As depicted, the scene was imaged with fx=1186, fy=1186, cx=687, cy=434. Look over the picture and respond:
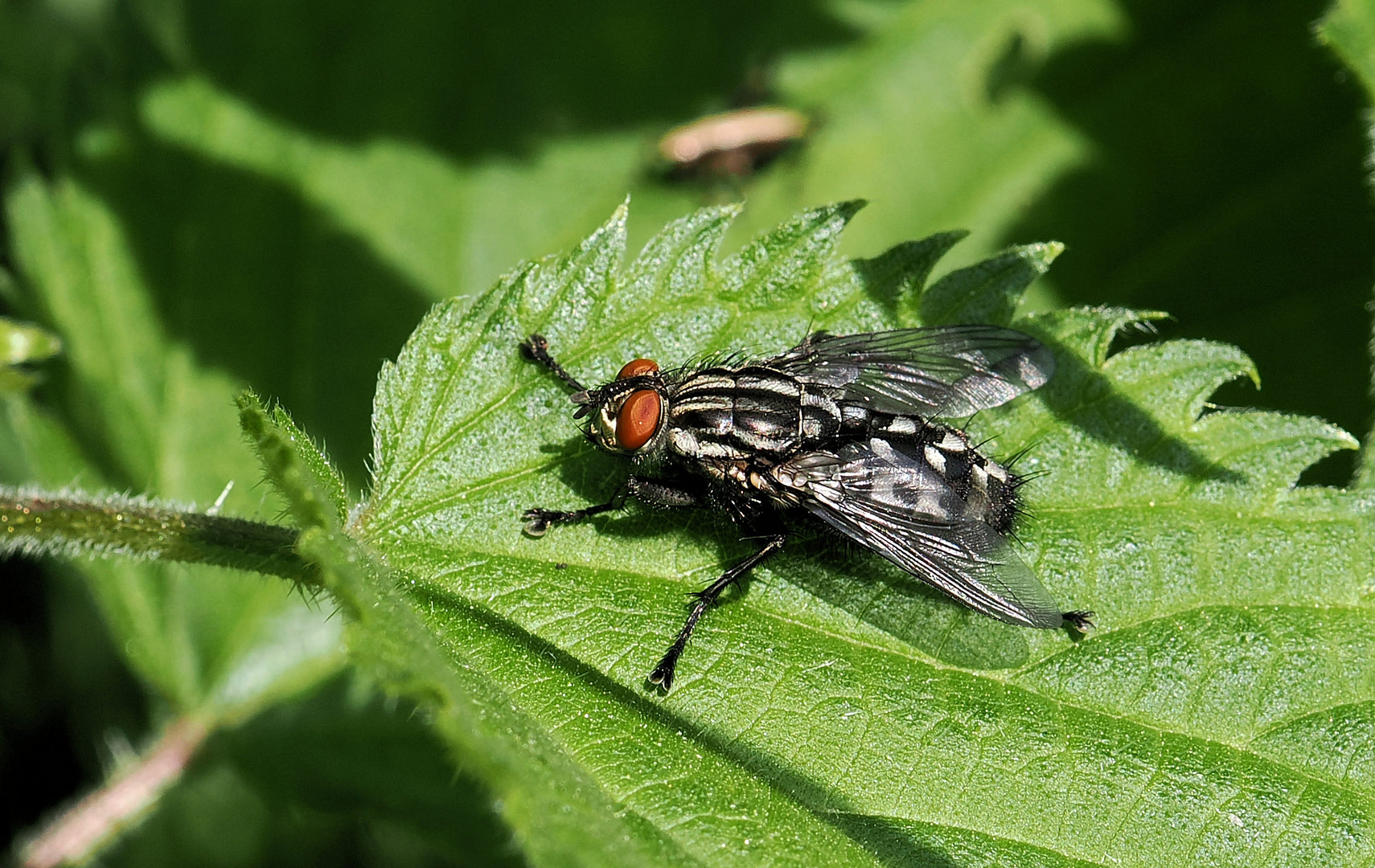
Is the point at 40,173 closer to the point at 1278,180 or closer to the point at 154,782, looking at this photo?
the point at 154,782

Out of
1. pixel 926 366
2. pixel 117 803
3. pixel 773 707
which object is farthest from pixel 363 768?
pixel 926 366

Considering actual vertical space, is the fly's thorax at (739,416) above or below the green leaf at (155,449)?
above

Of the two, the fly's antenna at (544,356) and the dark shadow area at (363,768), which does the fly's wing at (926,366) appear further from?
the dark shadow area at (363,768)

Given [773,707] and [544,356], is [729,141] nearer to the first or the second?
[544,356]

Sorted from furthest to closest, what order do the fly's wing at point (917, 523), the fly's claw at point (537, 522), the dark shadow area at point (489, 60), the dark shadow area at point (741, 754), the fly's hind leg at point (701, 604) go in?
the dark shadow area at point (489, 60), the fly's claw at point (537, 522), the fly's wing at point (917, 523), the fly's hind leg at point (701, 604), the dark shadow area at point (741, 754)

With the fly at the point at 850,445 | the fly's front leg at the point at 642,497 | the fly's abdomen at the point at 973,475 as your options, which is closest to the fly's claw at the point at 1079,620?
the fly at the point at 850,445

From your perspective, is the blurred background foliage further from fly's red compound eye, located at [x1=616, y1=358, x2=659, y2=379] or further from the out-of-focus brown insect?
fly's red compound eye, located at [x1=616, y1=358, x2=659, y2=379]

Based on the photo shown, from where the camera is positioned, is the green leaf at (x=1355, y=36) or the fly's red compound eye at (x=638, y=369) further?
the green leaf at (x=1355, y=36)
